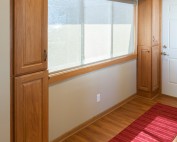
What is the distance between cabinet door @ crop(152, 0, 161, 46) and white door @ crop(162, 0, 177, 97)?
11 centimetres

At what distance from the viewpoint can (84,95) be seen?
294cm

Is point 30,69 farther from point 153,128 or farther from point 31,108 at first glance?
point 153,128

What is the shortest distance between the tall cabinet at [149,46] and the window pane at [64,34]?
5.29 feet

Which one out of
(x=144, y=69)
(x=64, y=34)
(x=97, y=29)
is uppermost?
(x=97, y=29)

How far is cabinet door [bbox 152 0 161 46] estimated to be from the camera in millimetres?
3834

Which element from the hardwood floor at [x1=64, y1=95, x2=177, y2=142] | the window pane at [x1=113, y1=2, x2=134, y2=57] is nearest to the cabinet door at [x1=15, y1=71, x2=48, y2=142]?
the hardwood floor at [x1=64, y1=95, x2=177, y2=142]

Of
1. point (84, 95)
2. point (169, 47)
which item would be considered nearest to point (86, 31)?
point (84, 95)

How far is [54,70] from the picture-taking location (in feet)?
8.21

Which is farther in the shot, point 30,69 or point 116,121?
point 116,121

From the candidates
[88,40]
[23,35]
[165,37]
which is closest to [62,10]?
[88,40]

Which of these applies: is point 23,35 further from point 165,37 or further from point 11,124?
point 165,37

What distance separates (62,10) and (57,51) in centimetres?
48

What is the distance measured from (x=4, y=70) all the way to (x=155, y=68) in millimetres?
3212

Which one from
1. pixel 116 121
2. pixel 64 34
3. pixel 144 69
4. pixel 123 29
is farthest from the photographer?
pixel 144 69
